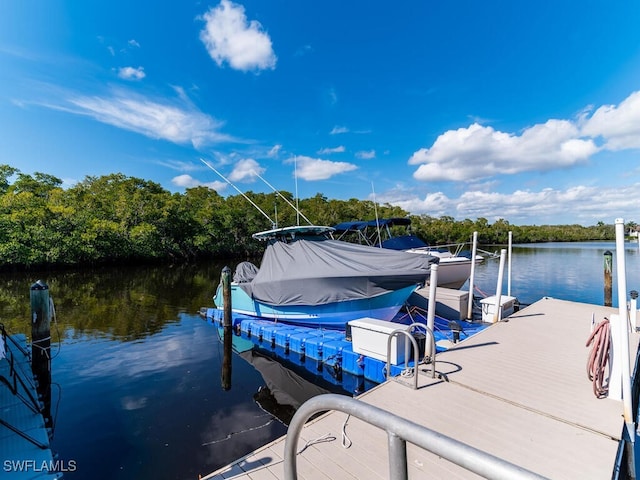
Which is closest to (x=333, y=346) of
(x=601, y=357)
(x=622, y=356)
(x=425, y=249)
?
(x=601, y=357)

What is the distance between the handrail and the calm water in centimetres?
440

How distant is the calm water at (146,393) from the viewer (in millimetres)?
5320

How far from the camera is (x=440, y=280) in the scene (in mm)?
14367

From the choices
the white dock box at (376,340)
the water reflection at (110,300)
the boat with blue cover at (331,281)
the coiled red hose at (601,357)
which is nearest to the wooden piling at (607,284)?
the boat with blue cover at (331,281)

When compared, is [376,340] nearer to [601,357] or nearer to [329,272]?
[329,272]

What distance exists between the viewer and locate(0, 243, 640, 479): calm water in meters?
5.32

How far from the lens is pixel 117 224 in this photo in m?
32.6

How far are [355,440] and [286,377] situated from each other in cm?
498

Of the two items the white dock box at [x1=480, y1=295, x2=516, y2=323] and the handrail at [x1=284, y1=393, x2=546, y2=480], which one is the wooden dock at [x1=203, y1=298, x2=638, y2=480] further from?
the white dock box at [x1=480, y1=295, x2=516, y2=323]

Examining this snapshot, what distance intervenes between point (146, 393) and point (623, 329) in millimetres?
8610

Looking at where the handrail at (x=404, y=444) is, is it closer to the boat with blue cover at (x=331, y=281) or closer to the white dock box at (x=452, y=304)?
the boat with blue cover at (x=331, y=281)

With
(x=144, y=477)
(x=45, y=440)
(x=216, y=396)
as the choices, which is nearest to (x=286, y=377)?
(x=216, y=396)
